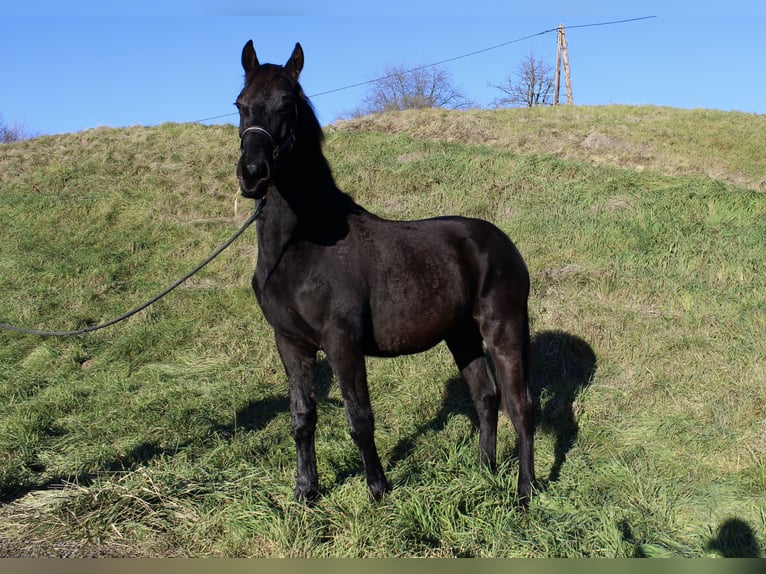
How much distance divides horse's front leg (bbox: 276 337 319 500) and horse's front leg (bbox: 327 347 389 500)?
313mm

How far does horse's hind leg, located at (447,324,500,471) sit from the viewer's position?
5.29 meters

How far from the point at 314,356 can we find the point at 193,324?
5.67 meters

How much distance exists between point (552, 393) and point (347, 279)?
352 cm

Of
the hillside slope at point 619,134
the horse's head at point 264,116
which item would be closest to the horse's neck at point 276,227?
the horse's head at point 264,116

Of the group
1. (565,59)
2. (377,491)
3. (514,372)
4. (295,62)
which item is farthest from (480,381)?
(565,59)

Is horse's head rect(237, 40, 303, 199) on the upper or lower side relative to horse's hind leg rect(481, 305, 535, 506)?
upper

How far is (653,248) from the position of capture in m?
9.06

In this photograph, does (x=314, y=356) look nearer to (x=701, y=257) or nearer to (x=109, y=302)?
(x=701, y=257)

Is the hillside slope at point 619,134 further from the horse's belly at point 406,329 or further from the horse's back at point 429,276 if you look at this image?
the horse's belly at point 406,329

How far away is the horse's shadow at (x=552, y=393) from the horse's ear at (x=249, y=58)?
131 inches

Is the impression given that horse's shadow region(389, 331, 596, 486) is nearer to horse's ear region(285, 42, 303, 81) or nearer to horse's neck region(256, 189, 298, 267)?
horse's neck region(256, 189, 298, 267)

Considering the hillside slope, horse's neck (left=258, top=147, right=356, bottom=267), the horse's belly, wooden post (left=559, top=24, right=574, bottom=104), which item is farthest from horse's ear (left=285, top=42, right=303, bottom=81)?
wooden post (left=559, top=24, right=574, bottom=104)

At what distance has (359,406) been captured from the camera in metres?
4.25

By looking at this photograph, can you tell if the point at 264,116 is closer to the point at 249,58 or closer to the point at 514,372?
the point at 249,58
